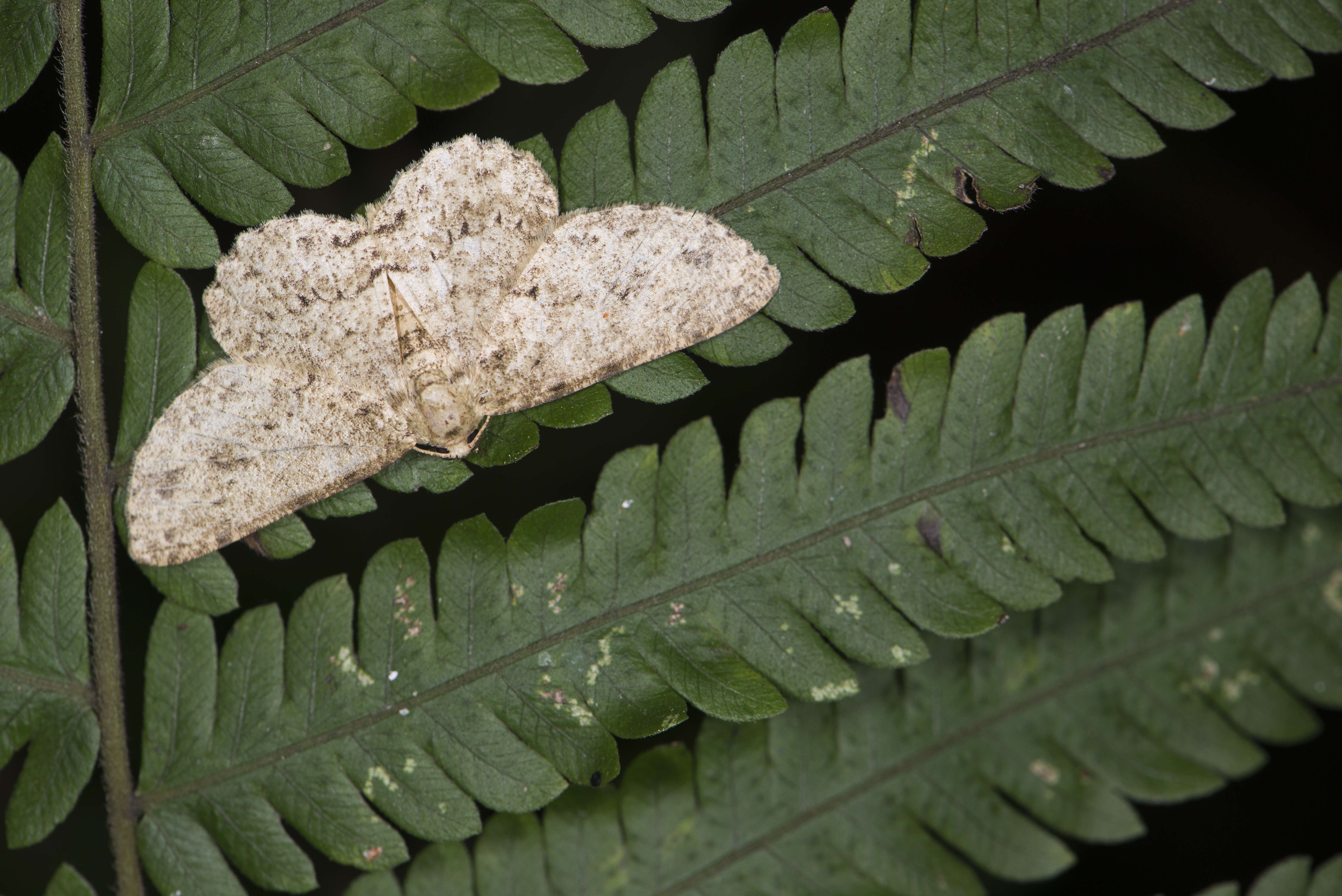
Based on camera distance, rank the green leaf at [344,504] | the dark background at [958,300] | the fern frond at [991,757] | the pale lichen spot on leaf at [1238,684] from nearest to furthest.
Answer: the green leaf at [344,504] < the fern frond at [991,757] < the pale lichen spot on leaf at [1238,684] < the dark background at [958,300]

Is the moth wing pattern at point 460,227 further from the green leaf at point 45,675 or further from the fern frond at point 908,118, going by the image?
the green leaf at point 45,675

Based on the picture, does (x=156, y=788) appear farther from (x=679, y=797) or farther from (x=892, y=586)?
(x=892, y=586)

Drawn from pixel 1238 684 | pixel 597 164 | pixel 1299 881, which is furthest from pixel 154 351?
pixel 1299 881

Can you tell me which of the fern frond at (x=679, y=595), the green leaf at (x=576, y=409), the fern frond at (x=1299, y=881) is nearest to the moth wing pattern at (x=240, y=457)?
the fern frond at (x=679, y=595)

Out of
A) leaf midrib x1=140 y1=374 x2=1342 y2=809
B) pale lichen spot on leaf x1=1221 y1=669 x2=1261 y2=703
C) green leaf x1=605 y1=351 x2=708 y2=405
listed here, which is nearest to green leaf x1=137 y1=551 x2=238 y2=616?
leaf midrib x1=140 y1=374 x2=1342 y2=809

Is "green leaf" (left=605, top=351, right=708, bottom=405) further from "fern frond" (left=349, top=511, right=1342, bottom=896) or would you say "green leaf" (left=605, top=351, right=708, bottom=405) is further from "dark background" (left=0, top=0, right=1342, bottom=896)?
"fern frond" (left=349, top=511, right=1342, bottom=896)

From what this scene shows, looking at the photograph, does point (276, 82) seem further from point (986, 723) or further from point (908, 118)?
point (986, 723)

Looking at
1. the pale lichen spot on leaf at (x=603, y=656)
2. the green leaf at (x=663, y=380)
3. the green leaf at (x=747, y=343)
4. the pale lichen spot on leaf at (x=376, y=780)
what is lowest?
the pale lichen spot on leaf at (x=376, y=780)
